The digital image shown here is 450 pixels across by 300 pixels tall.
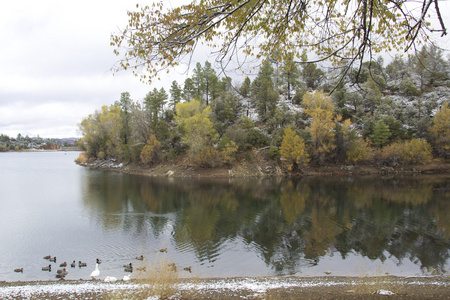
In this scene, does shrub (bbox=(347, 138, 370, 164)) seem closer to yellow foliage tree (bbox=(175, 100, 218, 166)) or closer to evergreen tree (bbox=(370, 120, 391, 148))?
evergreen tree (bbox=(370, 120, 391, 148))

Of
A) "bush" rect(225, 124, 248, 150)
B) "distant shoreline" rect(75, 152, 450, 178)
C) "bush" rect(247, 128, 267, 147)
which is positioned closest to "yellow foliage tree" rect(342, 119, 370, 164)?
"distant shoreline" rect(75, 152, 450, 178)

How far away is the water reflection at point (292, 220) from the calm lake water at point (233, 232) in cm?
7


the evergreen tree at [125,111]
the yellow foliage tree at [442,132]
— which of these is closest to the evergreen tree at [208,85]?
the evergreen tree at [125,111]

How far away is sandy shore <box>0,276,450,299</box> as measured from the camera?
7.94 metres

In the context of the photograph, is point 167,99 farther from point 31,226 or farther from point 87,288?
point 87,288

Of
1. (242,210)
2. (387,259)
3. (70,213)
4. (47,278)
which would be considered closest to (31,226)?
(70,213)

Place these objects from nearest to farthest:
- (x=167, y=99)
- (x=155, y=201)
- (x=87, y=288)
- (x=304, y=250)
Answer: (x=87, y=288) → (x=304, y=250) → (x=155, y=201) → (x=167, y=99)

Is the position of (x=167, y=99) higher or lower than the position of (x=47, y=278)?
higher

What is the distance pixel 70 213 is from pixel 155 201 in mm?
7529

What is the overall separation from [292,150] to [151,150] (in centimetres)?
2667

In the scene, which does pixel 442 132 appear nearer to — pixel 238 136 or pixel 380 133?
pixel 380 133

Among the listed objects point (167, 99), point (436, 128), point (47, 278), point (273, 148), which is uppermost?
point (167, 99)

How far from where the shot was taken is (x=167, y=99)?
7850 centimetres

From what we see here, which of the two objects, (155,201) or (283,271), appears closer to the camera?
(283,271)
